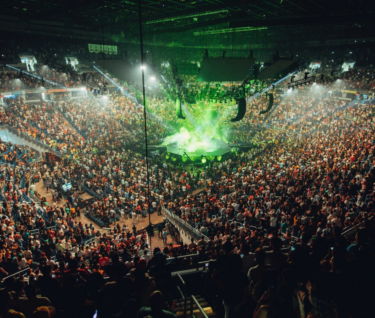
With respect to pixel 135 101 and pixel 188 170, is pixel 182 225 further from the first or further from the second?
pixel 135 101

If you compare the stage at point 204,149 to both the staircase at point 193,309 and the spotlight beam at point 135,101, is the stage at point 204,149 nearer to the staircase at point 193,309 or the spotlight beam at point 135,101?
the spotlight beam at point 135,101

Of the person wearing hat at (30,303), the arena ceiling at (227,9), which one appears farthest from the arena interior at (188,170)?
the arena ceiling at (227,9)

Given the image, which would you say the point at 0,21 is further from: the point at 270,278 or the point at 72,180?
the point at 270,278

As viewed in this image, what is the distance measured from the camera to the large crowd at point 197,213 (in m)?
2.34

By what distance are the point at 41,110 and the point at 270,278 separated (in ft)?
72.3

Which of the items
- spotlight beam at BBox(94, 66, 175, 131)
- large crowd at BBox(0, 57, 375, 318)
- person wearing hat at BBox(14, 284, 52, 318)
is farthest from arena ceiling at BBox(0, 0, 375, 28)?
person wearing hat at BBox(14, 284, 52, 318)

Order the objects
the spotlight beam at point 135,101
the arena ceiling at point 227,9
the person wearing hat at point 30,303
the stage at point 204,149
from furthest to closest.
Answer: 1. the spotlight beam at point 135,101
2. the stage at point 204,149
3. the arena ceiling at point 227,9
4. the person wearing hat at point 30,303

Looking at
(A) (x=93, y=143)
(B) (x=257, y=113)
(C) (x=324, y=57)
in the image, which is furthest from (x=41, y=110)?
(C) (x=324, y=57)

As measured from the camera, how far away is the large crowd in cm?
234

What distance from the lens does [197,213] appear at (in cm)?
855

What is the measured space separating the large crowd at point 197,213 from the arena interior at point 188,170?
3 centimetres

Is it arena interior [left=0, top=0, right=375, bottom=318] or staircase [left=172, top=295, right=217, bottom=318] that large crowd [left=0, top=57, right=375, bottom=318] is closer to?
arena interior [left=0, top=0, right=375, bottom=318]

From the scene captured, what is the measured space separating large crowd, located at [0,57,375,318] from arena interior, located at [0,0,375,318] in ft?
0.10

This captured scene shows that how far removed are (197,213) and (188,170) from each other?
7239mm
